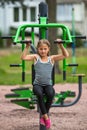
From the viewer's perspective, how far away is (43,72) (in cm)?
639

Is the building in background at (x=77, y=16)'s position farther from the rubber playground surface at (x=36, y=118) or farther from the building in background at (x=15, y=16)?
the rubber playground surface at (x=36, y=118)

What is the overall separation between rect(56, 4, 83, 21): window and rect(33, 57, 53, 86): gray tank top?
4334cm

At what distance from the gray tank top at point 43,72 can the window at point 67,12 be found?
142 ft

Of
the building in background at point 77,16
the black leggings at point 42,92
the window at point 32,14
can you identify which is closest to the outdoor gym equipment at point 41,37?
the black leggings at point 42,92

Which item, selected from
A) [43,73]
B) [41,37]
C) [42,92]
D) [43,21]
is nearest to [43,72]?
[43,73]

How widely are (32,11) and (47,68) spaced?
45464 mm

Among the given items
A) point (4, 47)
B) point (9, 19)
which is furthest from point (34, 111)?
point (9, 19)

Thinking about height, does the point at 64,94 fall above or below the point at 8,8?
above

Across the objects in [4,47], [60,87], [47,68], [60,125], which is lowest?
[4,47]

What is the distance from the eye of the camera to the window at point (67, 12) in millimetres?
49719

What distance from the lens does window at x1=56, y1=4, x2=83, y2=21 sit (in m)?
49.7

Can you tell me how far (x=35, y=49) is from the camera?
Answer: 6820mm

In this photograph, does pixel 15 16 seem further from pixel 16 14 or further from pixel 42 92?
pixel 42 92

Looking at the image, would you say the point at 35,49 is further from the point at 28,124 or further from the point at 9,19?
the point at 9,19
